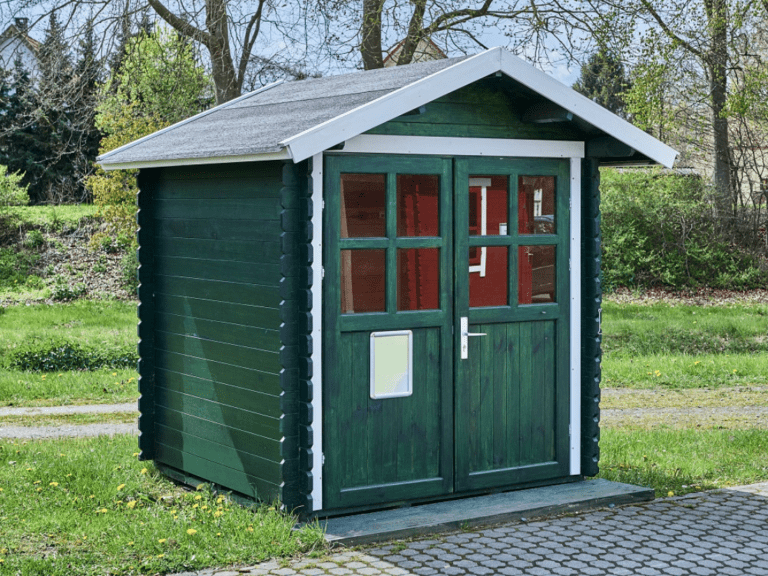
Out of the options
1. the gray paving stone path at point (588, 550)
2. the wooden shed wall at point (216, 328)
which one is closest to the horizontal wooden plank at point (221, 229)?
the wooden shed wall at point (216, 328)

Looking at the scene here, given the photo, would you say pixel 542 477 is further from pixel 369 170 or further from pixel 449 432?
pixel 369 170

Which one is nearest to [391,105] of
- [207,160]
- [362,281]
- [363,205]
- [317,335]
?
[363,205]

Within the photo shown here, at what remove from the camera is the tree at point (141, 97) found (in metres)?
17.1

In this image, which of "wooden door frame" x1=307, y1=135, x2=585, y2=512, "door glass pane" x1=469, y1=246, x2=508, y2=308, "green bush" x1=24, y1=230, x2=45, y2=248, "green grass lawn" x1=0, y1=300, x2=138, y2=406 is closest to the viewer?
"wooden door frame" x1=307, y1=135, x2=585, y2=512

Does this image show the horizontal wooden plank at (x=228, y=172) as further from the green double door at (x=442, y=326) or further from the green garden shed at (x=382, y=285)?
the green double door at (x=442, y=326)

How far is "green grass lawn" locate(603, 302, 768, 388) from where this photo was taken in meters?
13.4

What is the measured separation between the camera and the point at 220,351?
7.16 meters

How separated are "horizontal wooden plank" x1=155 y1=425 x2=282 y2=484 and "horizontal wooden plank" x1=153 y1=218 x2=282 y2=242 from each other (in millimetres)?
1375

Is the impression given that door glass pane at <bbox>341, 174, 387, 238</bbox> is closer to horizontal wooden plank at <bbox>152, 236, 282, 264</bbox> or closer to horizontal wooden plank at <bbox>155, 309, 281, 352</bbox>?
horizontal wooden plank at <bbox>152, 236, 282, 264</bbox>

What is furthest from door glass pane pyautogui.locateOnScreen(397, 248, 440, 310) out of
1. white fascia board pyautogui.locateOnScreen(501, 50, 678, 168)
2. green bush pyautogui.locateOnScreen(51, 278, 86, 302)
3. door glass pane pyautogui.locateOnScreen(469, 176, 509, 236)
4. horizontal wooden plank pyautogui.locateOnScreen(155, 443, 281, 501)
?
green bush pyautogui.locateOnScreen(51, 278, 86, 302)

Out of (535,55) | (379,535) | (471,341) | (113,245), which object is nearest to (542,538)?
(379,535)

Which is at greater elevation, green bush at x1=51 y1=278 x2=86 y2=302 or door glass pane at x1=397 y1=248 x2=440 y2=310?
door glass pane at x1=397 y1=248 x2=440 y2=310

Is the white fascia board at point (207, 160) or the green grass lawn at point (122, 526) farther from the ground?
the white fascia board at point (207, 160)

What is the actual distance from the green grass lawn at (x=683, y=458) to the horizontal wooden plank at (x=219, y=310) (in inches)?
118
